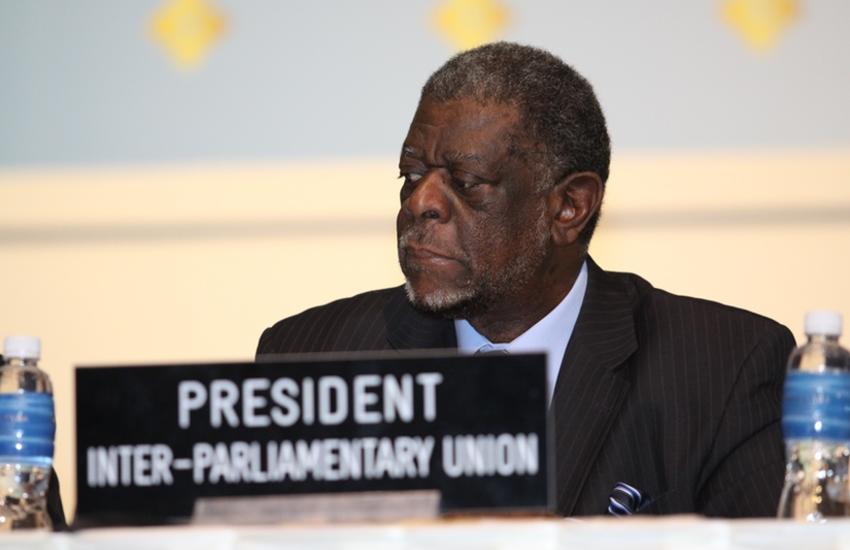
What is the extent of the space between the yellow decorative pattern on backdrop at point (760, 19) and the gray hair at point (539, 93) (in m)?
0.88

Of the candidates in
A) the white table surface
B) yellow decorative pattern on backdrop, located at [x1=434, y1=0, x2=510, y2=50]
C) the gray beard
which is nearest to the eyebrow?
the gray beard

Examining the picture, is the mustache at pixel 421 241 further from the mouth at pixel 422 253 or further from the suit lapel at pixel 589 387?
the suit lapel at pixel 589 387

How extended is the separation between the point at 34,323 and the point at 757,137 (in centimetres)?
169

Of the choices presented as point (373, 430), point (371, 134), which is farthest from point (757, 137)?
point (373, 430)

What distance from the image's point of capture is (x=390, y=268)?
381 cm

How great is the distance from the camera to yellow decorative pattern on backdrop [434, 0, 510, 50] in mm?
3756

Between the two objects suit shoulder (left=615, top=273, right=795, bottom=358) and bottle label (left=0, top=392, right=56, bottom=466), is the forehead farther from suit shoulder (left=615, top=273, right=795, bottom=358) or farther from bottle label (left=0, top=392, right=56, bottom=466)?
bottle label (left=0, top=392, right=56, bottom=466)

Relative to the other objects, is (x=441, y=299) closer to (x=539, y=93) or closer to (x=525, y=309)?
(x=525, y=309)

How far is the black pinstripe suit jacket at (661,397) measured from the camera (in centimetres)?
263

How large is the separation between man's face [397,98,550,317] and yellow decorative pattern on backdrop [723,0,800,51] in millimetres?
1056

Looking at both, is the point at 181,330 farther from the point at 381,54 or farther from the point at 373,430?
the point at 373,430

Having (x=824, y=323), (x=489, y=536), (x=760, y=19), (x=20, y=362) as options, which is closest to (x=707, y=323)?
(x=824, y=323)

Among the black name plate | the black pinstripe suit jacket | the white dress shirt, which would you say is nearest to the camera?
the black name plate

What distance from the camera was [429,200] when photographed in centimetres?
280
